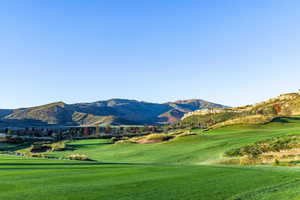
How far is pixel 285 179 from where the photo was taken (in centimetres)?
1638

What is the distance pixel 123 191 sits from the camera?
12.7 m

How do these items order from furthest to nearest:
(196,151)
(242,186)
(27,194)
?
(196,151)
(242,186)
(27,194)

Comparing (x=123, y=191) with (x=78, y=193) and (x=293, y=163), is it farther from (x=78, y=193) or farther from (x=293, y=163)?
(x=293, y=163)

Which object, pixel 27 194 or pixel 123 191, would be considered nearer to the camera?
pixel 27 194

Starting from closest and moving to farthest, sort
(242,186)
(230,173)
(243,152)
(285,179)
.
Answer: (242,186) → (285,179) → (230,173) → (243,152)

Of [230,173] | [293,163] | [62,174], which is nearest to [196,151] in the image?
[293,163]

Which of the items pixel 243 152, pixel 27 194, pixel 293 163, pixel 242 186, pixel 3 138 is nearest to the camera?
pixel 27 194

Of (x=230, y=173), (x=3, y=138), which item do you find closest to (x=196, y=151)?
(x=230, y=173)

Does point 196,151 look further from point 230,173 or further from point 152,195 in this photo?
point 152,195

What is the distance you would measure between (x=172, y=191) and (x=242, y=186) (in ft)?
11.8

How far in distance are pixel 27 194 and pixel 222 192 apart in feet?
25.2

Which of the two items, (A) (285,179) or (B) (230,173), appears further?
(B) (230,173)

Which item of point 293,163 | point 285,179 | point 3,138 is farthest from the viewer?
point 3,138

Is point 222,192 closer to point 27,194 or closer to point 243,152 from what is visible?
point 27,194
